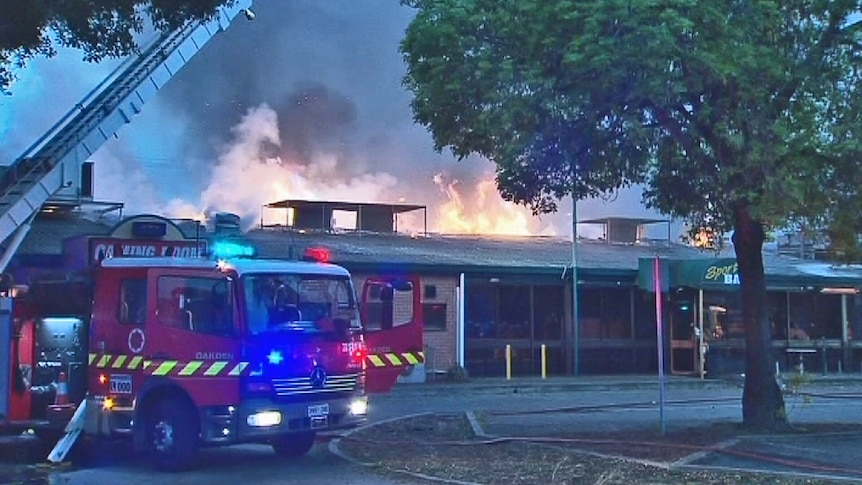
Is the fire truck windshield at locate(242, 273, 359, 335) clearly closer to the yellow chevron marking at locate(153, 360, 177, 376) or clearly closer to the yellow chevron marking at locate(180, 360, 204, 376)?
the yellow chevron marking at locate(180, 360, 204, 376)

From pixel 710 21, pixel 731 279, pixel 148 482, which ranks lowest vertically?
pixel 148 482

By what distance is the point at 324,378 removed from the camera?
12.9 meters

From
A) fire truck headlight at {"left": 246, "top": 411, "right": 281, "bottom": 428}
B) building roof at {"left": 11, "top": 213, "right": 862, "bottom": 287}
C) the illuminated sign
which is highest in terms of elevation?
building roof at {"left": 11, "top": 213, "right": 862, "bottom": 287}

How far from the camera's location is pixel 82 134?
20562 millimetres

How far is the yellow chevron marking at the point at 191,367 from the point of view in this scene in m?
12.5

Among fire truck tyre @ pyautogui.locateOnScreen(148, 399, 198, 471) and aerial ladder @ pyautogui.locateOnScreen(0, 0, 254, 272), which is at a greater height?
aerial ladder @ pyautogui.locateOnScreen(0, 0, 254, 272)

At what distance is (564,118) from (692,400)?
34.1ft

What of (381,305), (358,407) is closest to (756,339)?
(381,305)

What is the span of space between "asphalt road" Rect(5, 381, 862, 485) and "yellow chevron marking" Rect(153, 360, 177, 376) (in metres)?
1.17

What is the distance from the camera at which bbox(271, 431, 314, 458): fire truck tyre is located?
45.6ft

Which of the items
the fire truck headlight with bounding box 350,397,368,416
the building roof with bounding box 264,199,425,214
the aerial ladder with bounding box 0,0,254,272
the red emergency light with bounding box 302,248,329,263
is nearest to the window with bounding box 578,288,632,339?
the building roof with bounding box 264,199,425,214

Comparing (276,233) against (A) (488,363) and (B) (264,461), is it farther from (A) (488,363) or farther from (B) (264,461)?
(B) (264,461)

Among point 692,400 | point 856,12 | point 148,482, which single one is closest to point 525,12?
point 856,12

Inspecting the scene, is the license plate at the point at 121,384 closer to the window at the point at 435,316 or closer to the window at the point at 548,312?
the window at the point at 435,316
